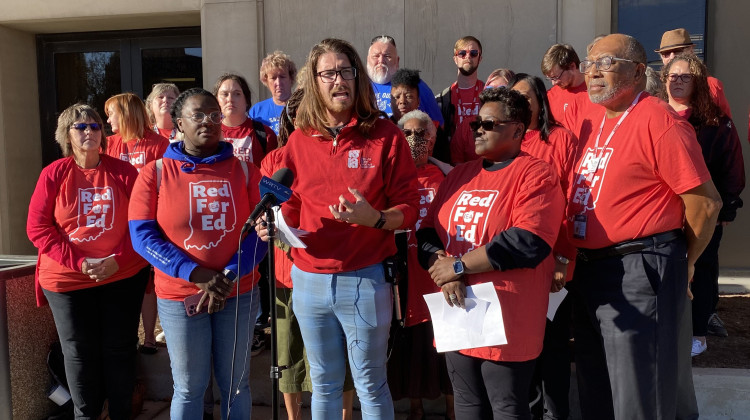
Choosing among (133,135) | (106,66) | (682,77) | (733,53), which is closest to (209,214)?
(133,135)

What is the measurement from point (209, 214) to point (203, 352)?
2.41 feet

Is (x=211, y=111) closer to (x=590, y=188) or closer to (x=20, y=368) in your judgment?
(x=590, y=188)

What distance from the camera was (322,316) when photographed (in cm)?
335

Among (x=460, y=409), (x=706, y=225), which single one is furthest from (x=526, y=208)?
(x=460, y=409)

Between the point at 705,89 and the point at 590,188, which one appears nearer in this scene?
the point at 590,188

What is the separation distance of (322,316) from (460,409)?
814 mm

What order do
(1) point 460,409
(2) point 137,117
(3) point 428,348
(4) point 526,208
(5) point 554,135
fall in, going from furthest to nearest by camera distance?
(2) point 137,117, (3) point 428,348, (5) point 554,135, (1) point 460,409, (4) point 526,208

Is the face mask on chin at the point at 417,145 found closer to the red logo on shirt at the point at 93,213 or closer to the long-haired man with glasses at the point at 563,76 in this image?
the long-haired man with glasses at the point at 563,76

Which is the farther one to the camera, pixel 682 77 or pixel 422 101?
pixel 422 101

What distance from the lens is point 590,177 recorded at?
3254mm

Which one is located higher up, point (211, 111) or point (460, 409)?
point (211, 111)

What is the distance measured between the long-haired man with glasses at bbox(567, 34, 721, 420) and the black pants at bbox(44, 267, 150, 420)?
116 inches

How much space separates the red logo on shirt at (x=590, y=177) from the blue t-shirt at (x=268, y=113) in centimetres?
274

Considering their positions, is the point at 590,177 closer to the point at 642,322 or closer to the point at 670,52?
the point at 642,322
